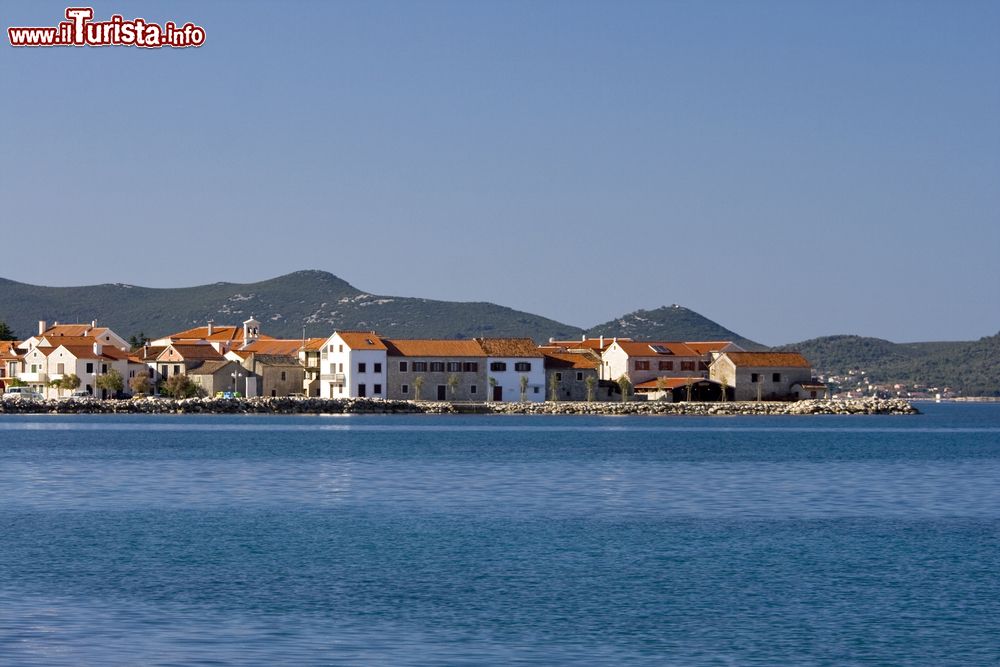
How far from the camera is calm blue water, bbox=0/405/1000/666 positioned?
17.8m

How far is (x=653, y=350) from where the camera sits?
116 m

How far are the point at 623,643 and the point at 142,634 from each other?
18.8 ft

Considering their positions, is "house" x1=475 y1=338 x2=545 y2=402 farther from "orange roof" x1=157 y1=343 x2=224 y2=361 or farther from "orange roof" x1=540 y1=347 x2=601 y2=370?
"orange roof" x1=157 y1=343 x2=224 y2=361

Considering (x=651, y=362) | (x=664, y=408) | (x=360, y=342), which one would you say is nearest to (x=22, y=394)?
(x=360, y=342)

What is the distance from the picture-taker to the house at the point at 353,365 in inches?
4281

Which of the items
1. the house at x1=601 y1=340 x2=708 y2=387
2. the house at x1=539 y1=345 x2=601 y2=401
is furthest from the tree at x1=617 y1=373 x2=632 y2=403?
the house at x1=539 y1=345 x2=601 y2=401

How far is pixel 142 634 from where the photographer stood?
18031 mm

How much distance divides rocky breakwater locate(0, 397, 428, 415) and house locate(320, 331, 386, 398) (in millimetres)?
1616

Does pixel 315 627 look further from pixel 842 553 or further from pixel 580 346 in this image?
pixel 580 346

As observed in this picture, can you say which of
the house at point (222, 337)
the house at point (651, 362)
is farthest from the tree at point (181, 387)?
the house at point (651, 362)

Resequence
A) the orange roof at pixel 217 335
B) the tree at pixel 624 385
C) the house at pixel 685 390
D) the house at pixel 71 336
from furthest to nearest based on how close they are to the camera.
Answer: the orange roof at pixel 217 335
the house at pixel 71 336
the house at pixel 685 390
the tree at pixel 624 385

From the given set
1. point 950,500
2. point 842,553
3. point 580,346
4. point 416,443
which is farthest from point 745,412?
point 842,553

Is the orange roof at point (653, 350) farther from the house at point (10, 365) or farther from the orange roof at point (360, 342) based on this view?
the house at point (10, 365)

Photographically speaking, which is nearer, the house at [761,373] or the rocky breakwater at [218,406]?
the rocky breakwater at [218,406]
